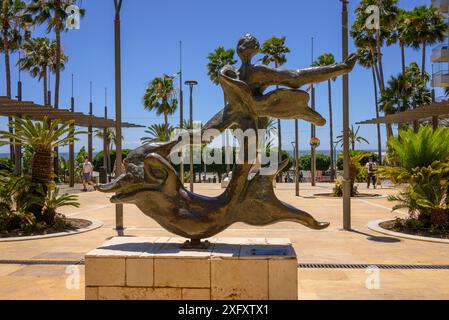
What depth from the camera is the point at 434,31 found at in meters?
37.7

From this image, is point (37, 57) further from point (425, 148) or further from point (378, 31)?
point (425, 148)

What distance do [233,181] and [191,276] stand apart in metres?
1.34

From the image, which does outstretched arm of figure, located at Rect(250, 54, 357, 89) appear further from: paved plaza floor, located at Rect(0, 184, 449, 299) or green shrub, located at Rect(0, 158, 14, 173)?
green shrub, located at Rect(0, 158, 14, 173)

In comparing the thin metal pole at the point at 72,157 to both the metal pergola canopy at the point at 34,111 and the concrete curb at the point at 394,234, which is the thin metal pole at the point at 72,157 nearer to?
the metal pergola canopy at the point at 34,111

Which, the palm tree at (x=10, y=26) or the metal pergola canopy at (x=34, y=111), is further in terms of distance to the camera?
→ the palm tree at (x=10, y=26)

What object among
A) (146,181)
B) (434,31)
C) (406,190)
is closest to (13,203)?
(146,181)

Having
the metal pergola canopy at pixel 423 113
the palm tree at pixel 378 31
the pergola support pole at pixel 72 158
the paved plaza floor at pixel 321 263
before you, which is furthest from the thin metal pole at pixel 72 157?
the palm tree at pixel 378 31

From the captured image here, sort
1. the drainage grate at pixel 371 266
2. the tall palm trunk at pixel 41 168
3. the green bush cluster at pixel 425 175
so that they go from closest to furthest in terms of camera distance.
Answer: the drainage grate at pixel 371 266 < the green bush cluster at pixel 425 175 < the tall palm trunk at pixel 41 168

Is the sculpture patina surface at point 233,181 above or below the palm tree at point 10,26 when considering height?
below

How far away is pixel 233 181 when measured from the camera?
618cm

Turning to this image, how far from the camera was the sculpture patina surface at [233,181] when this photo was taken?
6113 millimetres

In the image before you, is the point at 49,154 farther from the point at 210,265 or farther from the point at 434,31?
the point at 434,31

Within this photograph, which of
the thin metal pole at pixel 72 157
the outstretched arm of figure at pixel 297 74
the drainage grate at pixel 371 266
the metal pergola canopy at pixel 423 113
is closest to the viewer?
the outstretched arm of figure at pixel 297 74

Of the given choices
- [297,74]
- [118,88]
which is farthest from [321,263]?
[118,88]
